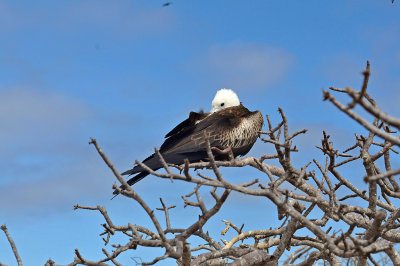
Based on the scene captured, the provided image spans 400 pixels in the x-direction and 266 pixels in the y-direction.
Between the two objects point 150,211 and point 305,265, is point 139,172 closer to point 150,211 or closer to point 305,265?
point 305,265

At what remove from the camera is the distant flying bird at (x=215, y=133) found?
755 cm

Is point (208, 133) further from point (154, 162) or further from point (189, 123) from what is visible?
point (154, 162)

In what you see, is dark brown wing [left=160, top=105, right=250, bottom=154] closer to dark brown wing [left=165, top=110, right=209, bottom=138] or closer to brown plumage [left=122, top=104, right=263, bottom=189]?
brown plumage [left=122, top=104, right=263, bottom=189]

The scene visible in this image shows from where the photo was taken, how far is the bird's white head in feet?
29.9

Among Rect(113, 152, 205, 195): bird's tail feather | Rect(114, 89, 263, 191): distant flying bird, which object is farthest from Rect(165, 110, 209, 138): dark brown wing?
Rect(113, 152, 205, 195): bird's tail feather

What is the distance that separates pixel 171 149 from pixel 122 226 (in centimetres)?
234

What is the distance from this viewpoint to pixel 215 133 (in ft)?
26.5

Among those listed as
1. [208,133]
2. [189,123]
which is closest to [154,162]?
[208,133]

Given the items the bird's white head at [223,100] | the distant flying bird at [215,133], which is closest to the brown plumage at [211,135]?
the distant flying bird at [215,133]

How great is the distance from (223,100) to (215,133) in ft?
3.87

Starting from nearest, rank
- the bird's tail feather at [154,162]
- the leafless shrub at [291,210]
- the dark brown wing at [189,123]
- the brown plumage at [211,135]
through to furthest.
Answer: the leafless shrub at [291,210], the bird's tail feather at [154,162], the brown plumage at [211,135], the dark brown wing at [189,123]

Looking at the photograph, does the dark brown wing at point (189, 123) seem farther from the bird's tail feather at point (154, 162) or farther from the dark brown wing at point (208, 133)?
the bird's tail feather at point (154, 162)

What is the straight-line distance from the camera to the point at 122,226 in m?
5.41

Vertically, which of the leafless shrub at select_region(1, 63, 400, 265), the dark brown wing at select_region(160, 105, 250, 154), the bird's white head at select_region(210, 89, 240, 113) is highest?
the bird's white head at select_region(210, 89, 240, 113)
